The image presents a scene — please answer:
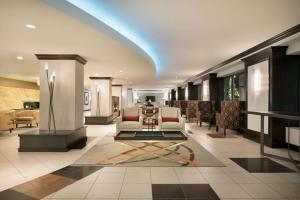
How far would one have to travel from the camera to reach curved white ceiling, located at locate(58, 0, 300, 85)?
3.61 meters

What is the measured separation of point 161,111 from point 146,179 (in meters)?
4.45

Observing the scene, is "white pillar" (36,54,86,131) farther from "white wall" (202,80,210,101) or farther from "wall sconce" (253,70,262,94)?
"white wall" (202,80,210,101)

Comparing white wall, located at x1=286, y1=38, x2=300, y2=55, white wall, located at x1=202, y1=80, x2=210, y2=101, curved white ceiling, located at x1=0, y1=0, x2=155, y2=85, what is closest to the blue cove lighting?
curved white ceiling, located at x1=0, y1=0, x2=155, y2=85

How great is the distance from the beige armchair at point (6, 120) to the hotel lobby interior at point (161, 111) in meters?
0.05

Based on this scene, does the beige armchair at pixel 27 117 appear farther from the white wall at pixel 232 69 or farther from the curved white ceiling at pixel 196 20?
the white wall at pixel 232 69

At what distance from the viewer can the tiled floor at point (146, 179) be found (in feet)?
10.5

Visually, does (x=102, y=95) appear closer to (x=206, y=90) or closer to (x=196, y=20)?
(x=206, y=90)

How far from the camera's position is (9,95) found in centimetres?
1394

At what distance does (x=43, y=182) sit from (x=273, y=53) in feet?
21.0

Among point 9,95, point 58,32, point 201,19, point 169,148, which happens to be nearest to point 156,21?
point 201,19

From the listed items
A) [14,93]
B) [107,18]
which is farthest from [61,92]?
[14,93]

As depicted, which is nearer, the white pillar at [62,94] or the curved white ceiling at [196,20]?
the curved white ceiling at [196,20]

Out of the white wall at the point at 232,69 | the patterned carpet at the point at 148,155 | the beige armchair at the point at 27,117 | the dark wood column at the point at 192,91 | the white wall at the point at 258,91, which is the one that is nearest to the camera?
the patterned carpet at the point at 148,155

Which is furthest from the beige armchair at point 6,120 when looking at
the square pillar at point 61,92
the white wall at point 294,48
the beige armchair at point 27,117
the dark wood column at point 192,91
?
the dark wood column at point 192,91
